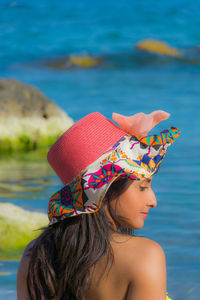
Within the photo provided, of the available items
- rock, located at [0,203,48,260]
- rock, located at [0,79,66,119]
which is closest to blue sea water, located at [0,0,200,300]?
rock, located at [0,203,48,260]

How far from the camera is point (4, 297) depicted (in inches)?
172

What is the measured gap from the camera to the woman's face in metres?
2.33

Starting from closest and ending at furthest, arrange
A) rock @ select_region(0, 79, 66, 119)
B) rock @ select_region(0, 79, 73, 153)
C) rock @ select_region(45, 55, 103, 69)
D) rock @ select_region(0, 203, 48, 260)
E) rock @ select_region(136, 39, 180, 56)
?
rock @ select_region(0, 203, 48, 260)
rock @ select_region(0, 79, 73, 153)
rock @ select_region(0, 79, 66, 119)
rock @ select_region(45, 55, 103, 69)
rock @ select_region(136, 39, 180, 56)

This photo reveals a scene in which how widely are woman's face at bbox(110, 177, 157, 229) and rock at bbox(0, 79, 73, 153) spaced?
27.0ft

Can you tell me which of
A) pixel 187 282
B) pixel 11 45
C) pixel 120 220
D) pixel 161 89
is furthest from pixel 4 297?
pixel 11 45

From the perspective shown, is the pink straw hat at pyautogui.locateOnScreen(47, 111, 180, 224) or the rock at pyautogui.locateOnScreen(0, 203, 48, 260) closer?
the pink straw hat at pyautogui.locateOnScreen(47, 111, 180, 224)

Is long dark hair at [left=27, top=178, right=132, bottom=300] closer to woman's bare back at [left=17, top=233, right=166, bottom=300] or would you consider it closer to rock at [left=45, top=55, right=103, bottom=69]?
woman's bare back at [left=17, top=233, right=166, bottom=300]

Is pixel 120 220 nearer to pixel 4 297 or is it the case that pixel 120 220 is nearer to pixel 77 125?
pixel 77 125

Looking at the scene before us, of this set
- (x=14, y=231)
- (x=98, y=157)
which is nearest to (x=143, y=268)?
(x=98, y=157)

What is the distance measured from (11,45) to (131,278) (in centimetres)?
3200

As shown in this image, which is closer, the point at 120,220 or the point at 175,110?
the point at 120,220

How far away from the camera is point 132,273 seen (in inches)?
85.8

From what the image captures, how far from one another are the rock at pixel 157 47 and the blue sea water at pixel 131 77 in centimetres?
43

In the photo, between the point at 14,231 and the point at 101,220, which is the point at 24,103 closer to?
the point at 14,231
